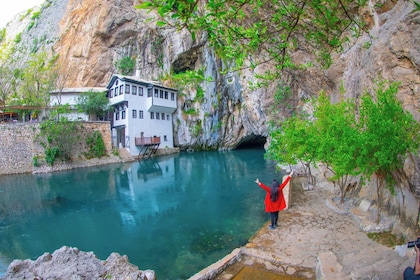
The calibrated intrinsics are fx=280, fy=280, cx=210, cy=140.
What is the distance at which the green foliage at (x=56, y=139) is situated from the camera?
27.6 meters

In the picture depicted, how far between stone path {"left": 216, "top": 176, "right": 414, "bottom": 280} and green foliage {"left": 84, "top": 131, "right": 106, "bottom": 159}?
84.9 ft

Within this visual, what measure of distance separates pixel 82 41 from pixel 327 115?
44.2 m

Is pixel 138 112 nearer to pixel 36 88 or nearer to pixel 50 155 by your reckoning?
pixel 50 155

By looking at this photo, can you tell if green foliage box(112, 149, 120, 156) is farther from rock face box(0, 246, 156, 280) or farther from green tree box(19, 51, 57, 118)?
rock face box(0, 246, 156, 280)

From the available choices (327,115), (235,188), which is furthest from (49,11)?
(327,115)

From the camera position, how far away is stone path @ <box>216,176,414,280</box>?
4610mm

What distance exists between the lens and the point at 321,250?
683 cm

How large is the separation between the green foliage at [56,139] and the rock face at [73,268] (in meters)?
25.2

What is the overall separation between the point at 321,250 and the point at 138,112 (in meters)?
31.9

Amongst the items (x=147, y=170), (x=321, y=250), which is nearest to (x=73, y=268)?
(x=321, y=250)

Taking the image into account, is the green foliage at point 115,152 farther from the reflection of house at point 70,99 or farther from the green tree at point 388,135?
the green tree at point 388,135

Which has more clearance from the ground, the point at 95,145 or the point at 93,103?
the point at 93,103

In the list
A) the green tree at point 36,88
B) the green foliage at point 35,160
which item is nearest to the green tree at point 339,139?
the green foliage at point 35,160

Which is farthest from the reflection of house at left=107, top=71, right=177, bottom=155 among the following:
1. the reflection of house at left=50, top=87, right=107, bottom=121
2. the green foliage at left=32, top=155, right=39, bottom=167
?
the green foliage at left=32, top=155, right=39, bottom=167
